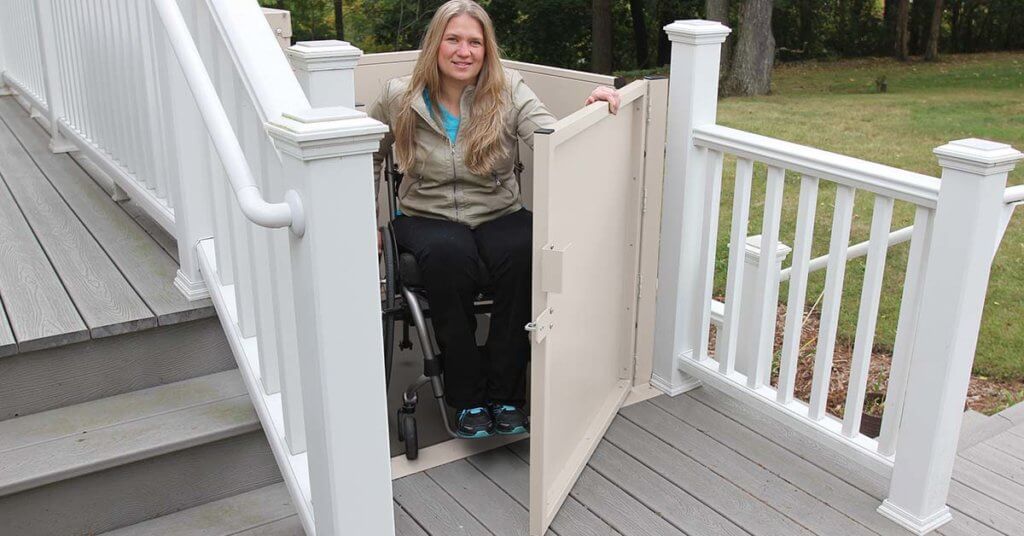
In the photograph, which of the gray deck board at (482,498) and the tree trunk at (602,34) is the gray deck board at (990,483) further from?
the tree trunk at (602,34)

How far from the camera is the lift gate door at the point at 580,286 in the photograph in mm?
2143

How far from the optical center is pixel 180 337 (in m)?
2.49

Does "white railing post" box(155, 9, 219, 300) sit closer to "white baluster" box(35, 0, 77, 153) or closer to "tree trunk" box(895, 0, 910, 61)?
"white baluster" box(35, 0, 77, 153)

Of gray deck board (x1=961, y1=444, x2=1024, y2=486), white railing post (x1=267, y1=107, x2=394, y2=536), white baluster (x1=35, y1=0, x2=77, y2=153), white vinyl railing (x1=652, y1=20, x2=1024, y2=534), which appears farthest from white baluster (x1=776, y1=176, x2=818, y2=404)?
white baluster (x1=35, y1=0, x2=77, y2=153)

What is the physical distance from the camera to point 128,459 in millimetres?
2156

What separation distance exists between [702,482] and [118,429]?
1542mm

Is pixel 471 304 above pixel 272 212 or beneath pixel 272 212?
beneath

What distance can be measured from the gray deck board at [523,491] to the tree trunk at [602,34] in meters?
13.5

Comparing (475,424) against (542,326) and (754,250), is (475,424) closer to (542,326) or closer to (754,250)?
(542,326)

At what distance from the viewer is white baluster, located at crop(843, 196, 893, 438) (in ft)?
7.71

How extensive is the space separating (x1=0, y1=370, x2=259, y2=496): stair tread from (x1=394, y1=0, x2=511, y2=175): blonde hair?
0.89m

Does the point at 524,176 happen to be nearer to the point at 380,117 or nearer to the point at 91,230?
the point at 380,117

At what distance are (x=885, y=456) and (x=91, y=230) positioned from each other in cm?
260

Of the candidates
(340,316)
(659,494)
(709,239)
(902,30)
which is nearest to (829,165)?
(709,239)
